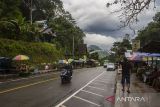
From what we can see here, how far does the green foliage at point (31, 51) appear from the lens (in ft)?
168

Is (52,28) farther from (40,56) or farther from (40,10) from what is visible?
(40,56)

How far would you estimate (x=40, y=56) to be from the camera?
216 feet

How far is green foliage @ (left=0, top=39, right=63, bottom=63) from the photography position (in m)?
51.3

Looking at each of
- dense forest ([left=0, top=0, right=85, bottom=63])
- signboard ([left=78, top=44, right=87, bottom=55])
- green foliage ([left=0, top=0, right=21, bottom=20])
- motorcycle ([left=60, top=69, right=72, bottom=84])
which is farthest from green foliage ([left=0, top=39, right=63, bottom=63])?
signboard ([left=78, top=44, right=87, bottom=55])

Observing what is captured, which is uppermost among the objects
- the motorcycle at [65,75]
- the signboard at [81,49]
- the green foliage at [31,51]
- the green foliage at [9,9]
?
the green foliage at [9,9]

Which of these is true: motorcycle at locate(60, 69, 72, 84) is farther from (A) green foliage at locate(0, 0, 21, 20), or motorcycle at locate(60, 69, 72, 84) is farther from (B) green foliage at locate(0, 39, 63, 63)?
(A) green foliage at locate(0, 0, 21, 20)

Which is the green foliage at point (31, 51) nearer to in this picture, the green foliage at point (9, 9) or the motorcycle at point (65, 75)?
the green foliage at point (9, 9)

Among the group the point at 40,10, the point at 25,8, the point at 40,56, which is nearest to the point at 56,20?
the point at 40,10

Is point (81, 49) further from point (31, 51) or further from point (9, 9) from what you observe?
point (31, 51)

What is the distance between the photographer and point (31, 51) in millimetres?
60969

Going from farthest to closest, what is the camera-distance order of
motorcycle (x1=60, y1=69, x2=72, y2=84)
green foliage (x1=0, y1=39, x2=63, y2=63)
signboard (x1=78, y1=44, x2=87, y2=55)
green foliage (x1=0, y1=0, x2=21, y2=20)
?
signboard (x1=78, y1=44, x2=87, y2=55), green foliage (x1=0, y1=0, x2=21, y2=20), green foliage (x1=0, y1=39, x2=63, y2=63), motorcycle (x1=60, y1=69, x2=72, y2=84)

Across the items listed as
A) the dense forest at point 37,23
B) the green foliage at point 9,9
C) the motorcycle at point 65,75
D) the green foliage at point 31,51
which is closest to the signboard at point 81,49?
the dense forest at point 37,23

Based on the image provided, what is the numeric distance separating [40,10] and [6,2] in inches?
931

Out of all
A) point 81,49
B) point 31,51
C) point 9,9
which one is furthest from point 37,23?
point 81,49
